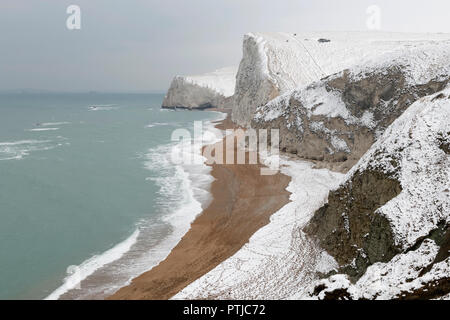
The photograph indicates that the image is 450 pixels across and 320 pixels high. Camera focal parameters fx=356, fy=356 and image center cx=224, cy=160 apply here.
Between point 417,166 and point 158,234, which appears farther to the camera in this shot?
point 158,234

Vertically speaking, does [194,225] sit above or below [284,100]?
below

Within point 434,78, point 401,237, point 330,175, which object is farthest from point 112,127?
point 401,237

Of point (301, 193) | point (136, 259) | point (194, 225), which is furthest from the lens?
point (301, 193)

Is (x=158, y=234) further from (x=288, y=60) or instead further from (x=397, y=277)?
(x=288, y=60)

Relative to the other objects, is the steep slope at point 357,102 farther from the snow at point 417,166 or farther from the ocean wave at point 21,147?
the ocean wave at point 21,147

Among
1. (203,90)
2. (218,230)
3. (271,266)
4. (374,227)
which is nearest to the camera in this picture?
(374,227)

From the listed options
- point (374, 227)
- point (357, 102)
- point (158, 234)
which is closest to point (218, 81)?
point (357, 102)

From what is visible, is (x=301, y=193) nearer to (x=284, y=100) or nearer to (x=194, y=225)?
(x=194, y=225)
